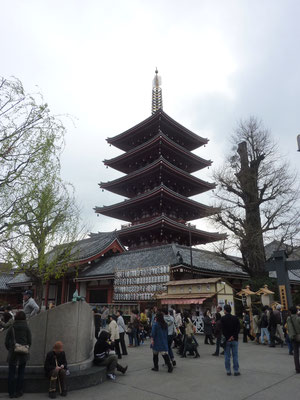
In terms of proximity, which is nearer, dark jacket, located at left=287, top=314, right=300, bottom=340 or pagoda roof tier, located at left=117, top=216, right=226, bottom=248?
dark jacket, located at left=287, top=314, right=300, bottom=340

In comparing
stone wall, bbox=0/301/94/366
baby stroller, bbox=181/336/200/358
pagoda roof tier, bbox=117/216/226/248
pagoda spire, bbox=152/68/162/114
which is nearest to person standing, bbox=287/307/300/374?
baby stroller, bbox=181/336/200/358

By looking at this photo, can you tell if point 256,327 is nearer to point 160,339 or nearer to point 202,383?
point 160,339

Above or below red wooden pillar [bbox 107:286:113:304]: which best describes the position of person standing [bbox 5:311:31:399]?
below

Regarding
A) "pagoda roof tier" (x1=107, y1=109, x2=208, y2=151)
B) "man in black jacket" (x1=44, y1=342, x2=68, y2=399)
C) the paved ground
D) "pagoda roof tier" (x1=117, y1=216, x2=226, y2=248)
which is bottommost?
the paved ground

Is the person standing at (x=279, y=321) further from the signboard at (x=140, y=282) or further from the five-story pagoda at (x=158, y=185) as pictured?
the five-story pagoda at (x=158, y=185)

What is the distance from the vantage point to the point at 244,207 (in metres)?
19.2

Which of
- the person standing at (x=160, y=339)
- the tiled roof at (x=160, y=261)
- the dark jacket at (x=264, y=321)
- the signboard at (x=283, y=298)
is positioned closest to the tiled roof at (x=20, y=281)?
the tiled roof at (x=160, y=261)

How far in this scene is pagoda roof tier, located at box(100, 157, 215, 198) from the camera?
28.0 metres

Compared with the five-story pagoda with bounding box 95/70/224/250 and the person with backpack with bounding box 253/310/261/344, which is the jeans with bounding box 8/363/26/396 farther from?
the five-story pagoda with bounding box 95/70/224/250

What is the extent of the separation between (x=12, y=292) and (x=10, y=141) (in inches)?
1139

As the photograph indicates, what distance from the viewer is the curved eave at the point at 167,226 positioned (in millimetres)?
24953

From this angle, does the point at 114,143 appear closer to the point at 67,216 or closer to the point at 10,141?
the point at 67,216

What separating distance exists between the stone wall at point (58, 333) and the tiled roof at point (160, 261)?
12.9 metres

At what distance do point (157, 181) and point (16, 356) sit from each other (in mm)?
25205
